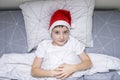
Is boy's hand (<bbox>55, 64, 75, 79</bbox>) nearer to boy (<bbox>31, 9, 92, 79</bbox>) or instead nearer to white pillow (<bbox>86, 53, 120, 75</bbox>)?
boy (<bbox>31, 9, 92, 79</bbox>)

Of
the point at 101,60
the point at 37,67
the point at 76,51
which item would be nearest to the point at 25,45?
the point at 37,67

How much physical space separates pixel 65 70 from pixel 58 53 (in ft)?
0.47

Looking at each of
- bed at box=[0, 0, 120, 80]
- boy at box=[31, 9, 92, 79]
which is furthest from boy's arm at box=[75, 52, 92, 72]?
bed at box=[0, 0, 120, 80]

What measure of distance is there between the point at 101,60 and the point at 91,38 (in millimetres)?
203

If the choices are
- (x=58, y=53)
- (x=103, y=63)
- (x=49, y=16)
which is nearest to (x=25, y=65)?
(x=58, y=53)

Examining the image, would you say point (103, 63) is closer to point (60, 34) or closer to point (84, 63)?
point (84, 63)

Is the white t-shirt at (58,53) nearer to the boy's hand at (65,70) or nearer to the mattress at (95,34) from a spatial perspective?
the boy's hand at (65,70)

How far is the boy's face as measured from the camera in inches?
62.8

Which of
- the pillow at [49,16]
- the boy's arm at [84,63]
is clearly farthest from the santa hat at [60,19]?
the boy's arm at [84,63]

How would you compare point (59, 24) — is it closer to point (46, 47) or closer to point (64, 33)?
point (64, 33)

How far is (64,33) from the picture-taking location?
162 centimetres

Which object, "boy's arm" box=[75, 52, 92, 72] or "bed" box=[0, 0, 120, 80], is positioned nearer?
"boy's arm" box=[75, 52, 92, 72]

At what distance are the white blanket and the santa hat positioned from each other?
0.97 ft

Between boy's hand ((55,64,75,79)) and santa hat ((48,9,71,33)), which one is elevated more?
santa hat ((48,9,71,33))
